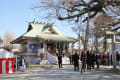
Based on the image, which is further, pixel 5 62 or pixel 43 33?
pixel 43 33

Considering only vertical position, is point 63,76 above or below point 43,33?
below

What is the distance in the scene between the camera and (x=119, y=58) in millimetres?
18953

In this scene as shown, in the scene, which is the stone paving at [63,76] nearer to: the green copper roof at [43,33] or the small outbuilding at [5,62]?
the small outbuilding at [5,62]

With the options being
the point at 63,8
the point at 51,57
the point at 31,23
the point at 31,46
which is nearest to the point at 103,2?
the point at 63,8

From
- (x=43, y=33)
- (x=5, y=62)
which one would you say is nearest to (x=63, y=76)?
(x=5, y=62)

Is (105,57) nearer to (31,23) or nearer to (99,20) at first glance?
(99,20)

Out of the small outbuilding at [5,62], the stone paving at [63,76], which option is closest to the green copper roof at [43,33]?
the small outbuilding at [5,62]

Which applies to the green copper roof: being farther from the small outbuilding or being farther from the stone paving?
the stone paving

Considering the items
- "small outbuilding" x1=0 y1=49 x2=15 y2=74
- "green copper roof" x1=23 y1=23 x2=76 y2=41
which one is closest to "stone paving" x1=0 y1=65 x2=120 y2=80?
"small outbuilding" x1=0 y1=49 x2=15 y2=74

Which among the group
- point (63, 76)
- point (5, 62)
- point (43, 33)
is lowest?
point (63, 76)

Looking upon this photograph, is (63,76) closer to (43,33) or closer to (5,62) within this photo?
(5,62)

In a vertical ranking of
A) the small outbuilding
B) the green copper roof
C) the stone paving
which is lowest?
the stone paving

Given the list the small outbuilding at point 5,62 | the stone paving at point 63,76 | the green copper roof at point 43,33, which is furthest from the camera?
the green copper roof at point 43,33

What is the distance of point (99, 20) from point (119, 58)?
5.33 m
